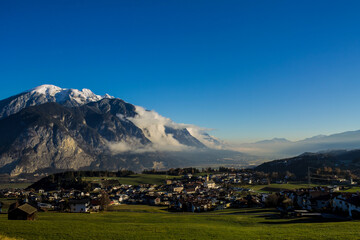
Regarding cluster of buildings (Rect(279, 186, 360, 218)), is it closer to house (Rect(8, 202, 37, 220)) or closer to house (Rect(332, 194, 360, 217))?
house (Rect(332, 194, 360, 217))

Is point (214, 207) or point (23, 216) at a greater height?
point (23, 216)

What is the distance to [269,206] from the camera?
7625 cm

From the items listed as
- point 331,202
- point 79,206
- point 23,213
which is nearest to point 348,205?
point 331,202

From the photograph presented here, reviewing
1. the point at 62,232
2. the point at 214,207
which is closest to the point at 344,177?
the point at 214,207

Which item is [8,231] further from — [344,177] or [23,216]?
[344,177]

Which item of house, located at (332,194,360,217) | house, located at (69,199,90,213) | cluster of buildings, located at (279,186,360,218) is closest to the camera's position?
house, located at (332,194,360,217)

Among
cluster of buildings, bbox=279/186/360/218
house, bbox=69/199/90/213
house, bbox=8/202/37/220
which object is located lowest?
house, bbox=69/199/90/213

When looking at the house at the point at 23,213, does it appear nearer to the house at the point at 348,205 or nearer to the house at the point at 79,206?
the house at the point at 79,206

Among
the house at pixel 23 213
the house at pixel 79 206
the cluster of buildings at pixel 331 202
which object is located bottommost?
the house at pixel 79 206

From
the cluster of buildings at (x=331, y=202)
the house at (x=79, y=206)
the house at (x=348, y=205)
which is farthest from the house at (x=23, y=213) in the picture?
the house at (x=348, y=205)

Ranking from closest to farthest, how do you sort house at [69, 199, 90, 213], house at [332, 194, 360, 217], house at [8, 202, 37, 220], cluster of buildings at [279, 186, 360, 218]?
1. house at [8, 202, 37, 220]
2. house at [332, 194, 360, 217]
3. cluster of buildings at [279, 186, 360, 218]
4. house at [69, 199, 90, 213]

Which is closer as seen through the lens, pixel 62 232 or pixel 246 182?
pixel 62 232

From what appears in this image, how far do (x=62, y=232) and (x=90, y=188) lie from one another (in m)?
152

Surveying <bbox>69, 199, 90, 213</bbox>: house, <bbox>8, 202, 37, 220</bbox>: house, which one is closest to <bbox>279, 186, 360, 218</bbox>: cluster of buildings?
<bbox>8, 202, 37, 220</bbox>: house
